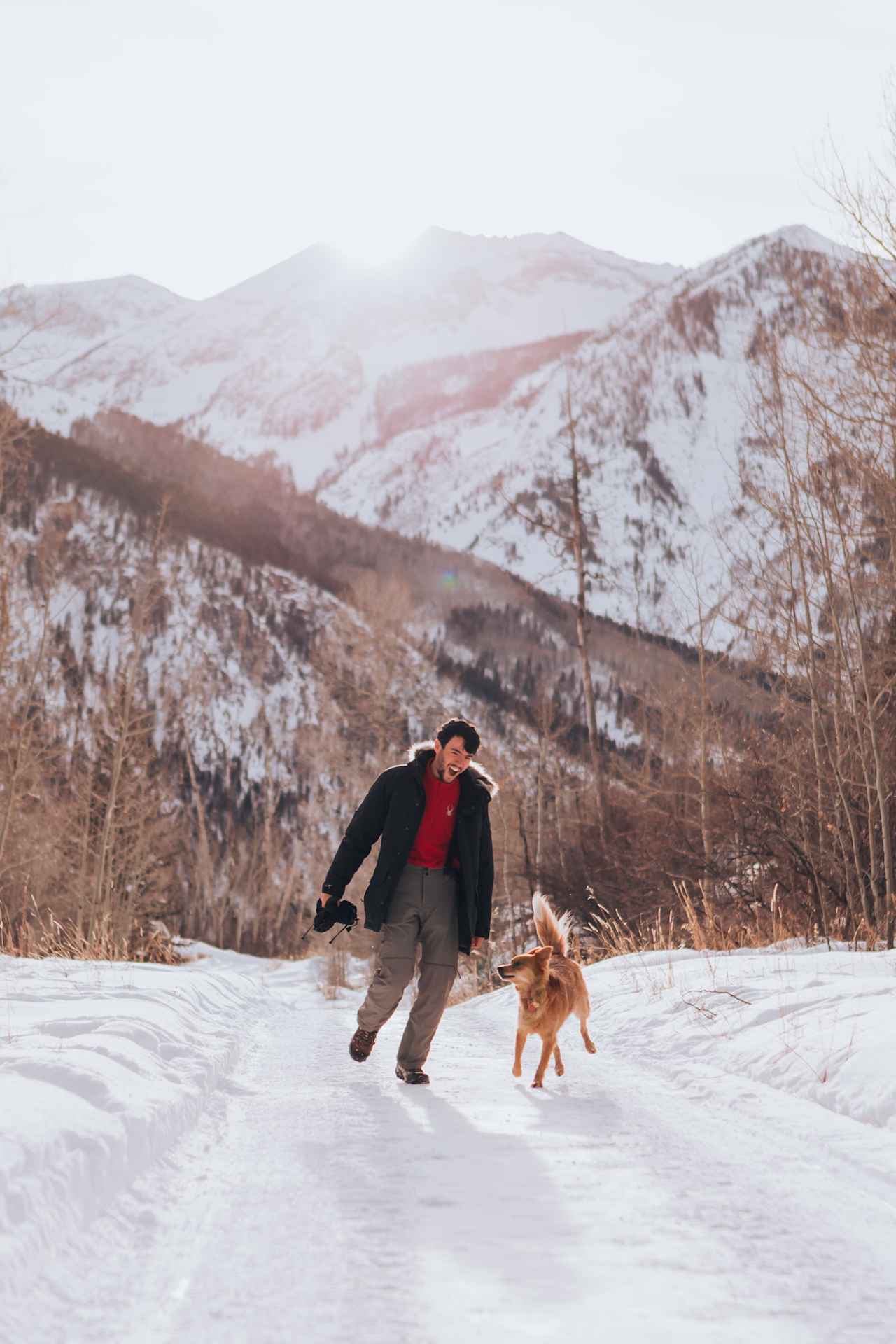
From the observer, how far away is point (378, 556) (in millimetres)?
125438

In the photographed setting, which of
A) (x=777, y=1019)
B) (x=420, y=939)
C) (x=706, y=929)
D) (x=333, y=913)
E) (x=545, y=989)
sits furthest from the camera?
(x=706, y=929)

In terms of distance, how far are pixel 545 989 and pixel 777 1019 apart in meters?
1.67

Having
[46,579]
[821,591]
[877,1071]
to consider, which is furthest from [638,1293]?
[46,579]

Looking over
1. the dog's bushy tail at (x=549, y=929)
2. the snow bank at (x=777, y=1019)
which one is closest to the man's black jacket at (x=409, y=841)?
the dog's bushy tail at (x=549, y=929)

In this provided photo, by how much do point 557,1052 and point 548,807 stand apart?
3051 cm

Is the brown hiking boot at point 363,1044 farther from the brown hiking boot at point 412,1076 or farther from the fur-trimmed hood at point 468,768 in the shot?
the fur-trimmed hood at point 468,768

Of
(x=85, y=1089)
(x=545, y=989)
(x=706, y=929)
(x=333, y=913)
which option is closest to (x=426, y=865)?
(x=333, y=913)

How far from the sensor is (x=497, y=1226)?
3299mm

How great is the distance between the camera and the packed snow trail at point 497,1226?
101 inches

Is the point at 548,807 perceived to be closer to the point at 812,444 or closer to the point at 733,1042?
the point at 812,444

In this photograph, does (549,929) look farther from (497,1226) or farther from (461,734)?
(497,1226)

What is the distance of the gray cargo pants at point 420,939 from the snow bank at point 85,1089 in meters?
1.14

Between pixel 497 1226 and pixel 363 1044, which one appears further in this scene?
pixel 363 1044

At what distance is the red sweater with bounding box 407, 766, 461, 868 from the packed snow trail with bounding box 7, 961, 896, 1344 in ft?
4.61
